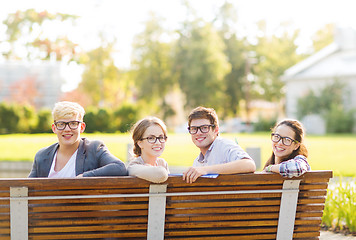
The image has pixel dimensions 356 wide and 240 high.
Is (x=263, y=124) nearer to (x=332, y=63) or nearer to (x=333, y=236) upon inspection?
(x=332, y=63)

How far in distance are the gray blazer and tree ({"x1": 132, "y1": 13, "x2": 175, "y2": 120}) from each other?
51.3 meters

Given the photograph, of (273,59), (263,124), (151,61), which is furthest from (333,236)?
(273,59)

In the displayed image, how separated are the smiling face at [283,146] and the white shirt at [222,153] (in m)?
0.47

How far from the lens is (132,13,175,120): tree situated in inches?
2189

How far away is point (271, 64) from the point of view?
191ft

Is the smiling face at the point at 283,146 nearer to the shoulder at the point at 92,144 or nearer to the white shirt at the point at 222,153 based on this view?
the white shirt at the point at 222,153

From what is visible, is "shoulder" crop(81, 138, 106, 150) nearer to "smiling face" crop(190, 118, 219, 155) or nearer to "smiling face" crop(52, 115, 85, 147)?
"smiling face" crop(52, 115, 85, 147)

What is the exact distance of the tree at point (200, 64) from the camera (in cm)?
5269

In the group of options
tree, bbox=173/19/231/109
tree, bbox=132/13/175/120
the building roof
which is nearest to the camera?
the building roof

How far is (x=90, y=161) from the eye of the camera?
3895 mm

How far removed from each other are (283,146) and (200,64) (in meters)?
49.3

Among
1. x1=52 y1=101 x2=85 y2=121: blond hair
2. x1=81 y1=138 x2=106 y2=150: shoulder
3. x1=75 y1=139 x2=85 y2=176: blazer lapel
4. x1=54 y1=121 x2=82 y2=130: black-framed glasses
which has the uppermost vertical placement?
x1=52 y1=101 x2=85 y2=121: blond hair

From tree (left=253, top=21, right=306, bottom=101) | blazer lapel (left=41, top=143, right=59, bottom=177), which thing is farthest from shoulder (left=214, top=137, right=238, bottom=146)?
tree (left=253, top=21, right=306, bottom=101)

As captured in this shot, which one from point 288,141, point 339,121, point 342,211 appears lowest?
point 339,121
